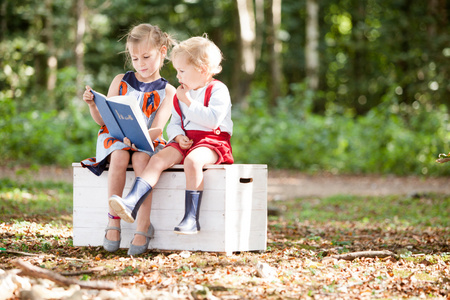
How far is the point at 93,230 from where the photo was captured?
145 inches

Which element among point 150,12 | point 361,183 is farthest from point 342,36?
point 361,183

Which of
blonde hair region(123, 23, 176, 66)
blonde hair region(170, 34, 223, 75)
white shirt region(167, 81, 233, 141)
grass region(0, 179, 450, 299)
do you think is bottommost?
grass region(0, 179, 450, 299)

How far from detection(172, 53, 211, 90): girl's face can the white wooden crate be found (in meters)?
0.56

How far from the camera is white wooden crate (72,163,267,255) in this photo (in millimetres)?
3432

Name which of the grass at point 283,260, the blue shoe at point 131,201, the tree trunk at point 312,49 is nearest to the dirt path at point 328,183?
the grass at point 283,260

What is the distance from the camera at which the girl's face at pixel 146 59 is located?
3615mm

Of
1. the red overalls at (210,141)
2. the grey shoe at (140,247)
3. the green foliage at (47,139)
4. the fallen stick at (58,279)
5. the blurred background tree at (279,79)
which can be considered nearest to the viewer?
the fallen stick at (58,279)

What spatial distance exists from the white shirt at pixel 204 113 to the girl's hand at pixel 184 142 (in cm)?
6

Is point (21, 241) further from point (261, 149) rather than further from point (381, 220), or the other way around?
point (261, 149)

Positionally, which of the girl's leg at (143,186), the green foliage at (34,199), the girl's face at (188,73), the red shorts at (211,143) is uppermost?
the girl's face at (188,73)

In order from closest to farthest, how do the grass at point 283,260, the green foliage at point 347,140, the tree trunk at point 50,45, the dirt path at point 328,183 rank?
the grass at point 283,260, the dirt path at point 328,183, the green foliage at point 347,140, the tree trunk at point 50,45

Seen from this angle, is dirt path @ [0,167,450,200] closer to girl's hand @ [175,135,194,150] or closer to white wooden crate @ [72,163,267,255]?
white wooden crate @ [72,163,267,255]

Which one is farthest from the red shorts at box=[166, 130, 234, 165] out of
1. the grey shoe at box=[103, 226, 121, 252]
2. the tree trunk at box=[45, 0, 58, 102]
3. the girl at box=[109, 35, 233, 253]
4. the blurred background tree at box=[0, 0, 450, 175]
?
the tree trunk at box=[45, 0, 58, 102]

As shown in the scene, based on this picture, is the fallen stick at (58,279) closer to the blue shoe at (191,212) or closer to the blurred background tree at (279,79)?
the blue shoe at (191,212)
